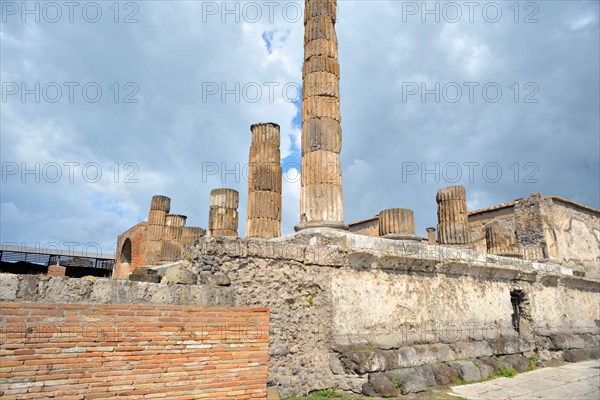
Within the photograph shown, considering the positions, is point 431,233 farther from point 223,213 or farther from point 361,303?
point 361,303

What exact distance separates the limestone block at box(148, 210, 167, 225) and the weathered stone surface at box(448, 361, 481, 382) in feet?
34.7

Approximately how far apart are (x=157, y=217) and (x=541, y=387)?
39.9 ft

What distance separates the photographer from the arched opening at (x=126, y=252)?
23312 mm

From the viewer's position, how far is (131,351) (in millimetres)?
4129

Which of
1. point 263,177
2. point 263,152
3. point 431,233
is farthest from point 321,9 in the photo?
point 431,233

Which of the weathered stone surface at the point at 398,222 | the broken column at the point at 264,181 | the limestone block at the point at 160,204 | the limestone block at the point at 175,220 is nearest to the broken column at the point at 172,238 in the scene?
the limestone block at the point at 175,220

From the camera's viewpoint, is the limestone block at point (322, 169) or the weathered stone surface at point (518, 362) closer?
the limestone block at point (322, 169)

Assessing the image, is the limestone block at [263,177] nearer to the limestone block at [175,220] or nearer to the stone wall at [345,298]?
the stone wall at [345,298]

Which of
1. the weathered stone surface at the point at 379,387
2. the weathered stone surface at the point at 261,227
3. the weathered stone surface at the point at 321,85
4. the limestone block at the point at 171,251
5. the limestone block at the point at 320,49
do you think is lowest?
the weathered stone surface at the point at 379,387

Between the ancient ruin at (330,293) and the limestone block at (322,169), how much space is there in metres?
0.02

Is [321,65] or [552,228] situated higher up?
[321,65]

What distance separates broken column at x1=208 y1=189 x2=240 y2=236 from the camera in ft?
36.1

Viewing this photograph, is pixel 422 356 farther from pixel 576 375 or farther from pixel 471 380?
pixel 576 375

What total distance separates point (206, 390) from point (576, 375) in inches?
309
